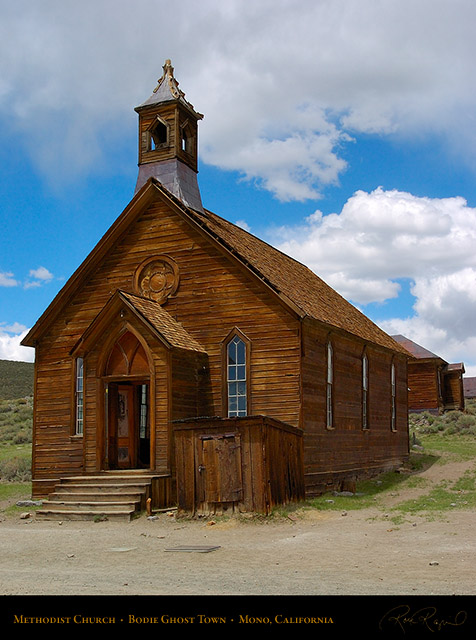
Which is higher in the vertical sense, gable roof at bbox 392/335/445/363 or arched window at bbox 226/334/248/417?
gable roof at bbox 392/335/445/363

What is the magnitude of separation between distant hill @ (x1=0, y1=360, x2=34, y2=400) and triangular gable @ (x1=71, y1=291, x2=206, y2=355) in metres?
49.2

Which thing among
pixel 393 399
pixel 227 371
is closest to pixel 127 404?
pixel 227 371

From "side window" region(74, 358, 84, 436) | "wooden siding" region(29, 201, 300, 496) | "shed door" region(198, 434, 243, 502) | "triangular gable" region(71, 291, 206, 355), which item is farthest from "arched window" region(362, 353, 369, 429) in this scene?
"shed door" region(198, 434, 243, 502)

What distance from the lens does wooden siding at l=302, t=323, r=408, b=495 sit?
19516 mm

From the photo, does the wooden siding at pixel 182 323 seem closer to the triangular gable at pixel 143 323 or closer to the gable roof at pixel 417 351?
the triangular gable at pixel 143 323

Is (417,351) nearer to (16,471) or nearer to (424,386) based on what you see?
(424,386)

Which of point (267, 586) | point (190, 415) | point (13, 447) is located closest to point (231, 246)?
point (190, 415)

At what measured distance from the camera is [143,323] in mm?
18594

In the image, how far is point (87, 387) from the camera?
64.0ft

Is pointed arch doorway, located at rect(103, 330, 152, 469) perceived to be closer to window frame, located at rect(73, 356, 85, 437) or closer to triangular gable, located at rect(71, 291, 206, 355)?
triangular gable, located at rect(71, 291, 206, 355)

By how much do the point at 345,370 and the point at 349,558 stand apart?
1190 centimetres

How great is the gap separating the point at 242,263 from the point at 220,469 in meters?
6.02

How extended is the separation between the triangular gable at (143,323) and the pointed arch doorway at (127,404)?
2.03 ft

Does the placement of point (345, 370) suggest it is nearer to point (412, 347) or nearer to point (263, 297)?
point (263, 297)
